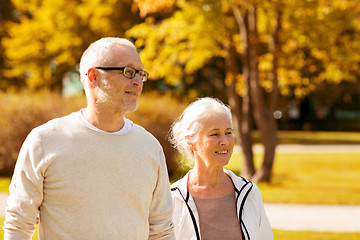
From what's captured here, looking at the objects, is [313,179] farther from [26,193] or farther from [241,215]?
[26,193]

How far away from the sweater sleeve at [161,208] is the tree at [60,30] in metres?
20.9

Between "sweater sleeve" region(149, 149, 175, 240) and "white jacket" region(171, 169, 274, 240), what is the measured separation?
566 millimetres

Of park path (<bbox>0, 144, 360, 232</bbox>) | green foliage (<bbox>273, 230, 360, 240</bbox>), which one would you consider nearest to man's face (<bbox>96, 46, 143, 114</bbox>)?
green foliage (<bbox>273, 230, 360, 240</bbox>)

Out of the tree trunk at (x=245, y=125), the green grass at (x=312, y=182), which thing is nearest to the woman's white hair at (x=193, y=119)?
the green grass at (x=312, y=182)

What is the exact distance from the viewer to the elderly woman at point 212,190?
11.1 feet

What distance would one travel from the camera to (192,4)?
494 inches

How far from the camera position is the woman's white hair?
3.54 metres

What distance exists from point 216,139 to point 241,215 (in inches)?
18.3

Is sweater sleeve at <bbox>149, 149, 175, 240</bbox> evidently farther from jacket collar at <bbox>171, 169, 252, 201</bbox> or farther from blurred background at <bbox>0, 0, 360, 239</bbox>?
blurred background at <bbox>0, 0, 360, 239</bbox>

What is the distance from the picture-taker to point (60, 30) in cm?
2559

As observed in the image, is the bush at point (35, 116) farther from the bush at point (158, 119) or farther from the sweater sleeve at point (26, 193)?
the sweater sleeve at point (26, 193)

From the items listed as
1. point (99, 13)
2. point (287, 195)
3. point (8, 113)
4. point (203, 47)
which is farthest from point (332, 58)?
point (99, 13)

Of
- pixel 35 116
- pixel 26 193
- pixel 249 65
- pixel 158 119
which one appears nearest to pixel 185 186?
pixel 26 193

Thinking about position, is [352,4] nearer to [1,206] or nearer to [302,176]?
[302,176]
